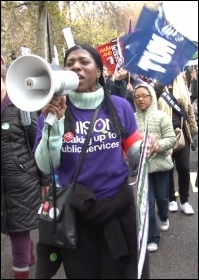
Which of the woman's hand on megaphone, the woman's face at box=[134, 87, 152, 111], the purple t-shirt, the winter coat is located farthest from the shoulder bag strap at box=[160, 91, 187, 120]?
the woman's hand on megaphone

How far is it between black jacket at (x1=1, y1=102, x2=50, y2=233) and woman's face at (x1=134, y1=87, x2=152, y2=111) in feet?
2.02

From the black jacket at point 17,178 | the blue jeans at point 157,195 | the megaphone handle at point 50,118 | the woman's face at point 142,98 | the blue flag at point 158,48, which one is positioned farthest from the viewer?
the blue jeans at point 157,195

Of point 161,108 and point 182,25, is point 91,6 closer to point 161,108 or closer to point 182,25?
point 182,25

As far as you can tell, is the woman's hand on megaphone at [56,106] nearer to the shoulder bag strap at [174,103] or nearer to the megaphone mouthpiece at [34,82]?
the megaphone mouthpiece at [34,82]

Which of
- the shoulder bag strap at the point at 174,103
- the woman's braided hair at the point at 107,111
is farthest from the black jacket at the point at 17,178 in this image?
the shoulder bag strap at the point at 174,103

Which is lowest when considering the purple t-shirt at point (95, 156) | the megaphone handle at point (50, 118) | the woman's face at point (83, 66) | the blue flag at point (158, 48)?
the purple t-shirt at point (95, 156)

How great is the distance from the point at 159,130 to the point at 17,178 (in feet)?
2.58

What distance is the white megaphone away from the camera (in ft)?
3.78

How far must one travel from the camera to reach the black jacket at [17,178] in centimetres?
202

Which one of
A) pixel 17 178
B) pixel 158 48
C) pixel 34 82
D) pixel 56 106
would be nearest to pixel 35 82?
pixel 34 82

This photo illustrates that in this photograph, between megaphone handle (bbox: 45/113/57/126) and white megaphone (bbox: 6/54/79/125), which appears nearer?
white megaphone (bbox: 6/54/79/125)

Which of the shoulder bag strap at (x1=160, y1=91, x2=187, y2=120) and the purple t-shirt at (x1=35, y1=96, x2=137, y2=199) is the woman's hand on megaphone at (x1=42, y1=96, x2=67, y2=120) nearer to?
the purple t-shirt at (x1=35, y1=96, x2=137, y2=199)

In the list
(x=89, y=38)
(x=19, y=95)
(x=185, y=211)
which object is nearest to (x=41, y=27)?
(x=89, y=38)

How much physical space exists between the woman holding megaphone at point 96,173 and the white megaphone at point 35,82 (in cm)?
25
